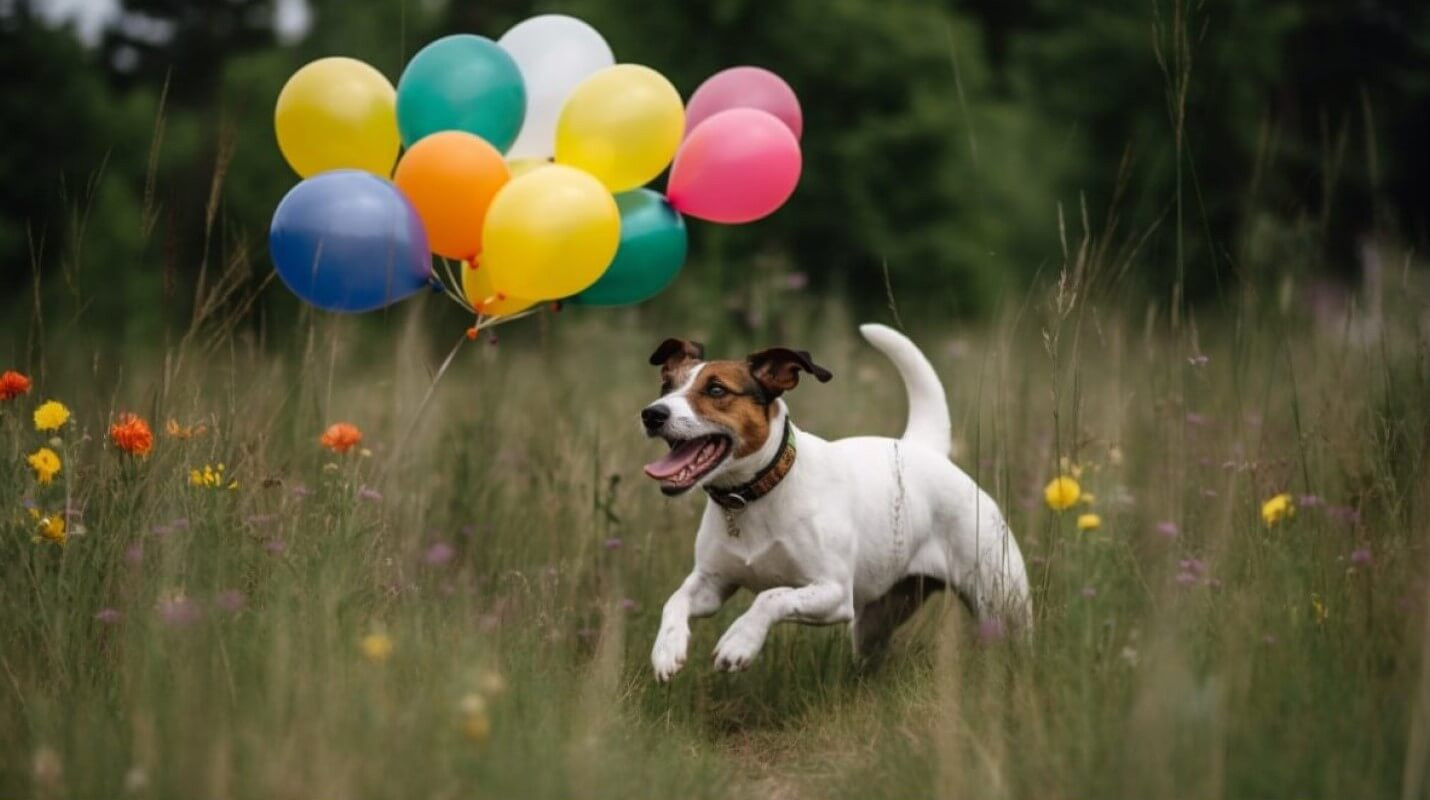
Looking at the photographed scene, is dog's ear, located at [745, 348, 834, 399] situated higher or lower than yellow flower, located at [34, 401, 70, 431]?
higher

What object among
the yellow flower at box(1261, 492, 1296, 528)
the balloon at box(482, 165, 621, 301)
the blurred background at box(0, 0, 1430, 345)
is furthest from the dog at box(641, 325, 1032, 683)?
the blurred background at box(0, 0, 1430, 345)

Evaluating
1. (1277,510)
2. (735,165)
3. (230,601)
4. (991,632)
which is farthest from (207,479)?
(1277,510)

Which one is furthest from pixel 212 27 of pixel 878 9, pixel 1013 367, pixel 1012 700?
pixel 1012 700

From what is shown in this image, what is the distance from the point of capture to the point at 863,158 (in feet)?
46.6

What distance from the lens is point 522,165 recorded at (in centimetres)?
530

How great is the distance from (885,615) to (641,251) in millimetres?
1720

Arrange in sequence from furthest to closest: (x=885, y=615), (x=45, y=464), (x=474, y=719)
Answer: (x=885, y=615)
(x=45, y=464)
(x=474, y=719)

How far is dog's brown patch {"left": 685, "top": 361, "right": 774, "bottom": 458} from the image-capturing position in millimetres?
4391

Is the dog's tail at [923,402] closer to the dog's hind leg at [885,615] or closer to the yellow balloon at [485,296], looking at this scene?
the dog's hind leg at [885,615]

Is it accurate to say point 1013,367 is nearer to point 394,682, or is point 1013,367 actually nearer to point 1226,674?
point 1226,674

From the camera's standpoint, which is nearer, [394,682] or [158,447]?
[394,682]

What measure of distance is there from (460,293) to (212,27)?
25365 mm

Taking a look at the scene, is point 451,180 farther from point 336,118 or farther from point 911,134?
point 911,134

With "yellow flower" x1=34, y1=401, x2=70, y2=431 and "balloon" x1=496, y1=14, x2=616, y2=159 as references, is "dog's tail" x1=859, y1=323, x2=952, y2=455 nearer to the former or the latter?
"balloon" x1=496, y1=14, x2=616, y2=159
